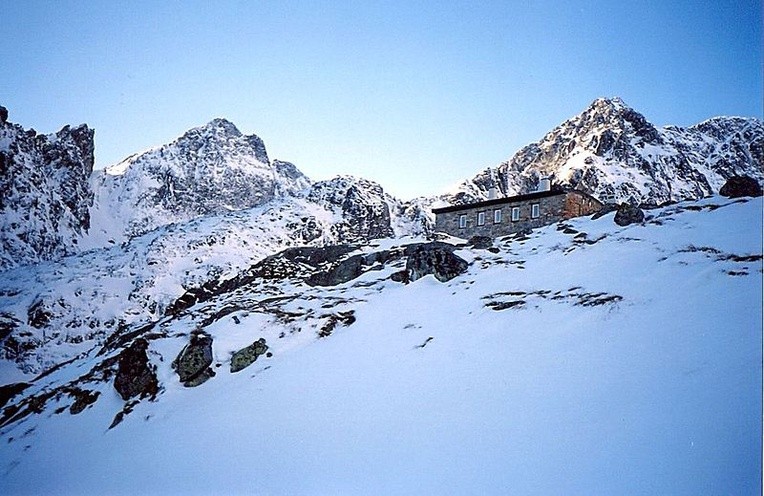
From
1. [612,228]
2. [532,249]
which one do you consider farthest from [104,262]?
[612,228]

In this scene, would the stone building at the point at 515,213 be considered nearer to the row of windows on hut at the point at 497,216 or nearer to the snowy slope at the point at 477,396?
the row of windows on hut at the point at 497,216

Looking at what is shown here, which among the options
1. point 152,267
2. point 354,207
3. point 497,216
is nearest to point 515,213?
point 497,216

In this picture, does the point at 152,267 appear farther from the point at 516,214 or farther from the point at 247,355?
the point at 516,214

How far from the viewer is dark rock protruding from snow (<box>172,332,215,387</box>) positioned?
15.2 m

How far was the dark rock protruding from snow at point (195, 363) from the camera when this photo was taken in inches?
600

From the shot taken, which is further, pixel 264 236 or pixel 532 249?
pixel 264 236

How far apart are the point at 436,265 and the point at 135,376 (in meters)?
13.2

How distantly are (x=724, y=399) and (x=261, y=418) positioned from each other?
354 inches

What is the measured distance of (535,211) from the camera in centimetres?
3083

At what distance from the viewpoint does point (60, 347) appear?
99.6 feet

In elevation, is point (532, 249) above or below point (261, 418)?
above

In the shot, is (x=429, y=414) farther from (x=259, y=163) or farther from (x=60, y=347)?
(x=259, y=163)

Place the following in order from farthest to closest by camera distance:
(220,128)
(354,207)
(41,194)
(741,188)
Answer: (220,128)
(354,207)
(41,194)
(741,188)

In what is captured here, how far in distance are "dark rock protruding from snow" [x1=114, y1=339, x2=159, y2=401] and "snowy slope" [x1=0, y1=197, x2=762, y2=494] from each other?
42 centimetres
